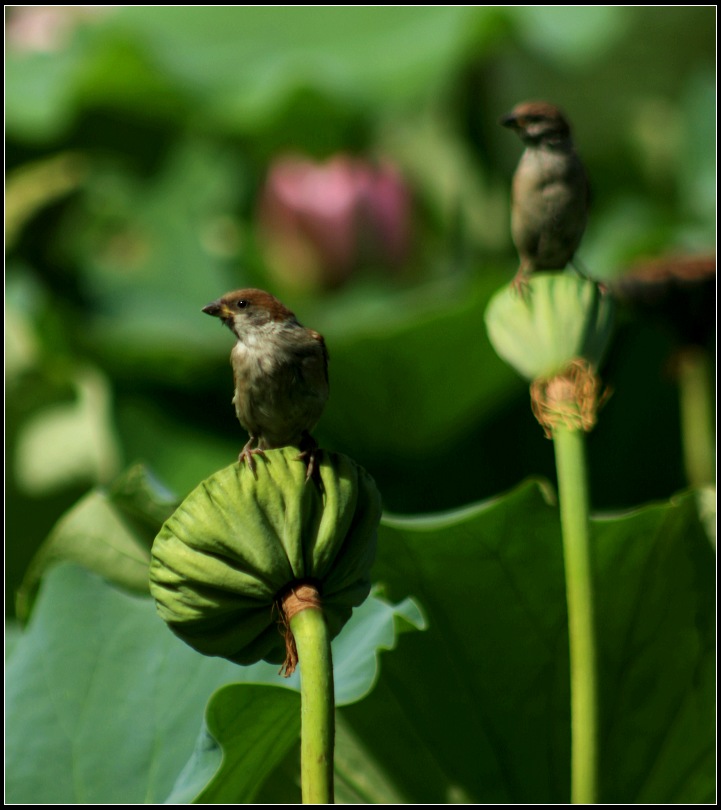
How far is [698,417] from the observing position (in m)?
1.15

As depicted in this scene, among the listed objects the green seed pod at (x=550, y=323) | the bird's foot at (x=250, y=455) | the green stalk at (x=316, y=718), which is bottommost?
the green stalk at (x=316, y=718)

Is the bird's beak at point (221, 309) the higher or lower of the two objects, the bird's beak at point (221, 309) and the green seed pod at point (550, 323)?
the lower

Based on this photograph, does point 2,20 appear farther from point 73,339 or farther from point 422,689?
point 422,689

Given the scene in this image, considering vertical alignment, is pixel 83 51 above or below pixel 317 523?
above

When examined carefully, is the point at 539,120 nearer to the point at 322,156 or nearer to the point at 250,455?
the point at 250,455

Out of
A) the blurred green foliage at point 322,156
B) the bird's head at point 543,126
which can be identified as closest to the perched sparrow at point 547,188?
the bird's head at point 543,126

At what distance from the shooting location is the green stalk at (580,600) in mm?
529

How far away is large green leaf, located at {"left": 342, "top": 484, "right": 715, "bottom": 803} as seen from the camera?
73cm

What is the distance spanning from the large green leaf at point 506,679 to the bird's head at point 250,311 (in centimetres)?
28

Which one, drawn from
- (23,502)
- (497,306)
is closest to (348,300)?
(23,502)

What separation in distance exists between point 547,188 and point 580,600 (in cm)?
18

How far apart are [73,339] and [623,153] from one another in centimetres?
127

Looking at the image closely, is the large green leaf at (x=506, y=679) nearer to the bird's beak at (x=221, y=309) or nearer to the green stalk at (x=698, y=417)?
the bird's beak at (x=221, y=309)

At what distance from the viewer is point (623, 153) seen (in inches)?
93.8
